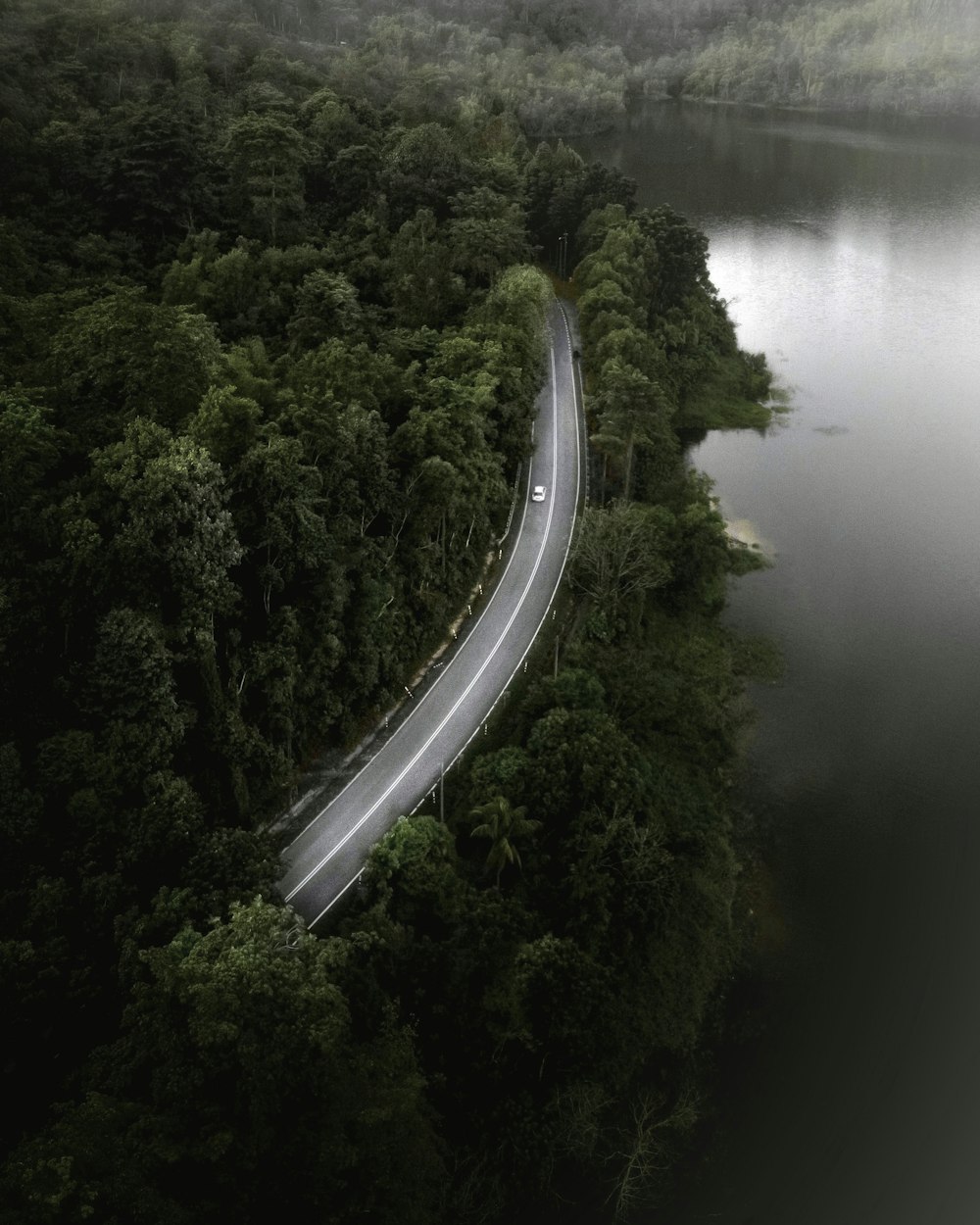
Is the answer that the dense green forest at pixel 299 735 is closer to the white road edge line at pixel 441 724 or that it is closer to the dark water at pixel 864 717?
the white road edge line at pixel 441 724

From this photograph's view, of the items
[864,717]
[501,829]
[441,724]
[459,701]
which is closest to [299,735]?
[441,724]

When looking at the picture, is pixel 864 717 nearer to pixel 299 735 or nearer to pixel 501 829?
pixel 501 829

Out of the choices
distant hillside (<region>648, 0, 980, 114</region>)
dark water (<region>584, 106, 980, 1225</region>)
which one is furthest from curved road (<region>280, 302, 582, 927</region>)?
distant hillside (<region>648, 0, 980, 114</region>)

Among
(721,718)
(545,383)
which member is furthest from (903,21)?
(721,718)

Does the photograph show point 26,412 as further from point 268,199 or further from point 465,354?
point 268,199

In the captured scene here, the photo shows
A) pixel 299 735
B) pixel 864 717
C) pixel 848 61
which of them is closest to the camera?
pixel 299 735

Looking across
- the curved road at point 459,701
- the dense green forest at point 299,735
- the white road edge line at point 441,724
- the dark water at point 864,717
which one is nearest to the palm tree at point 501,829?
the dense green forest at point 299,735

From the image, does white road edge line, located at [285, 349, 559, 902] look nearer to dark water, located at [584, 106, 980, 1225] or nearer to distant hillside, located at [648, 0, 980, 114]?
dark water, located at [584, 106, 980, 1225]
